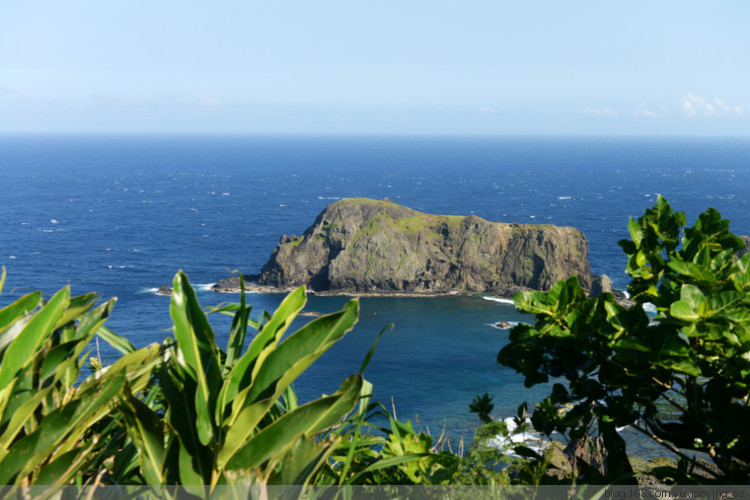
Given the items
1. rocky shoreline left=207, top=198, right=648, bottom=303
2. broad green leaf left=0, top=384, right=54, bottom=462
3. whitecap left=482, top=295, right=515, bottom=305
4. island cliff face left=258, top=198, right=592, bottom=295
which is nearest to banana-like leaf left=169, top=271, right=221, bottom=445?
broad green leaf left=0, top=384, right=54, bottom=462

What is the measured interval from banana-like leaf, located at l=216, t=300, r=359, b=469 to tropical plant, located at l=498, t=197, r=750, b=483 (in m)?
1.37

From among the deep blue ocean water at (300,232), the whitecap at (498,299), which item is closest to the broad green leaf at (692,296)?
the deep blue ocean water at (300,232)

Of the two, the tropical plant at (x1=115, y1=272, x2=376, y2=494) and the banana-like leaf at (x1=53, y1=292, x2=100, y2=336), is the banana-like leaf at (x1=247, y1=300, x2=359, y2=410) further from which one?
the banana-like leaf at (x1=53, y1=292, x2=100, y2=336)

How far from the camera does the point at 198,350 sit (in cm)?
228

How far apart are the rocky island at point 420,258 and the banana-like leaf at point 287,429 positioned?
80.5 meters

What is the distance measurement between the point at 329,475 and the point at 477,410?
4.15ft

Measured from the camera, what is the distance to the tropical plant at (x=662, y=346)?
9.43 feet

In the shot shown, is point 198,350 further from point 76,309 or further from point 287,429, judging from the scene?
point 76,309

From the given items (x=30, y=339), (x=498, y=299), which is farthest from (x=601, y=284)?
(x=30, y=339)

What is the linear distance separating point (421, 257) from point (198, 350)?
84.8 m

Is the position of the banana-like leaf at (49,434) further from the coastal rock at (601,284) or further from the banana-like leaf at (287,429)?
the coastal rock at (601,284)

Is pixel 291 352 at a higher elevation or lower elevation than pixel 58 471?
higher

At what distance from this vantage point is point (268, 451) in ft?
7.22

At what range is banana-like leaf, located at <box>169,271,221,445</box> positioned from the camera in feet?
7.26
